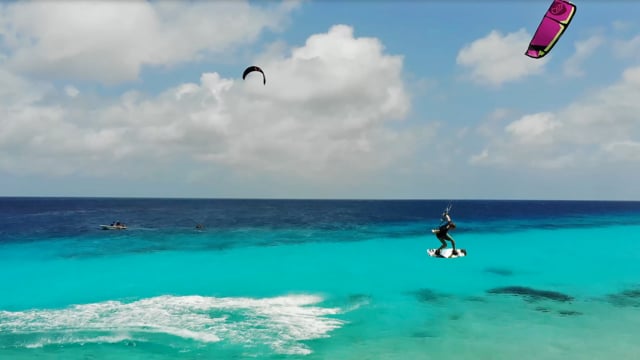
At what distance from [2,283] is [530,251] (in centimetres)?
5224

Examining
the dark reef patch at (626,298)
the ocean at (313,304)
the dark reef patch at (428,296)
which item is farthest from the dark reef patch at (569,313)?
the dark reef patch at (428,296)

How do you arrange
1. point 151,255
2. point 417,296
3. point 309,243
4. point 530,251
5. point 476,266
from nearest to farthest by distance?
point 417,296
point 476,266
point 151,255
point 530,251
point 309,243

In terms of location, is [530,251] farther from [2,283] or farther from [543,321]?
[2,283]

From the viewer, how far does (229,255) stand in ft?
149

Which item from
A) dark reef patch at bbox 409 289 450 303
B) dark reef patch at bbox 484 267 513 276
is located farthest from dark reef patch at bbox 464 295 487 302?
dark reef patch at bbox 484 267 513 276

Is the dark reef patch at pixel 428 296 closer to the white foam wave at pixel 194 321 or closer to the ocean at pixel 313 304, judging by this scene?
the ocean at pixel 313 304

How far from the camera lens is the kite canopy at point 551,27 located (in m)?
13.0

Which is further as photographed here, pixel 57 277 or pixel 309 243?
pixel 309 243

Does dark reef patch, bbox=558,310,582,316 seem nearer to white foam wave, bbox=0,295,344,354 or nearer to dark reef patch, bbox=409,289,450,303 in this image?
dark reef patch, bbox=409,289,450,303

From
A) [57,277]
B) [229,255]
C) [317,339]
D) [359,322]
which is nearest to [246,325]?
[317,339]

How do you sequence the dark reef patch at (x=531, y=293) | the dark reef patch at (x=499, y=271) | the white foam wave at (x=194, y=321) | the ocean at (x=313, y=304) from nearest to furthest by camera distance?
the ocean at (x=313, y=304) → the white foam wave at (x=194, y=321) → the dark reef patch at (x=531, y=293) → the dark reef patch at (x=499, y=271)

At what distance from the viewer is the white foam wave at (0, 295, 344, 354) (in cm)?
1959

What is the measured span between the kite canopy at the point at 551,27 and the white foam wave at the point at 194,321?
1430 centimetres

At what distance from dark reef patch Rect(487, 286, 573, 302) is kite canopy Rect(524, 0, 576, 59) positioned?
19.0 m
